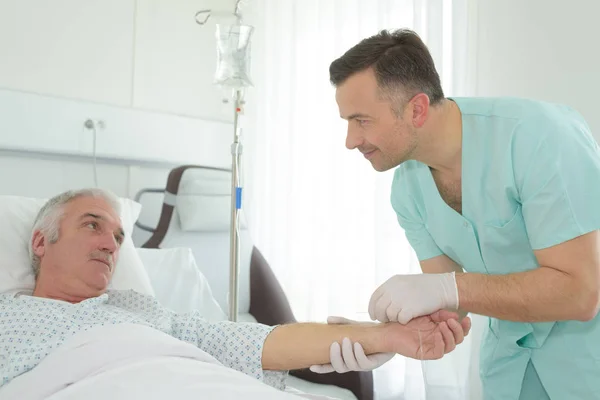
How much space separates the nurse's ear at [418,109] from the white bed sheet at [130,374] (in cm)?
71

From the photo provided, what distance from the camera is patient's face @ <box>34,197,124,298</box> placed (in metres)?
1.60

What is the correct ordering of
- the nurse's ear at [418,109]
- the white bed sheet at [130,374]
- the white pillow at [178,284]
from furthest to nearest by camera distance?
1. the white pillow at [178,284]
2. the nurse's ear at [418,109]
3. the white bed sheet at [130,374]

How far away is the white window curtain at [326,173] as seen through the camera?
233 cm

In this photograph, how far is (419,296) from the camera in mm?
1288

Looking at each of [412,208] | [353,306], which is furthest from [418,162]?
[353,306]

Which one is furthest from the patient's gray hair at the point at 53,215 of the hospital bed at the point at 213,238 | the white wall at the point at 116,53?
the white wall at the point at 116,53

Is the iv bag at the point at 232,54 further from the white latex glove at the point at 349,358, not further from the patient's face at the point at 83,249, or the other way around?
the white latex glove at the point at 349,358

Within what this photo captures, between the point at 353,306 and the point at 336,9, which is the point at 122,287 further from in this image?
the point at 336,9

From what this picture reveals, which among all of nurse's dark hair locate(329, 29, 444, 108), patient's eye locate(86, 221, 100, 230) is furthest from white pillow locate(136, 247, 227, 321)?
nurse's dark hair locate(329, 29, 444, 108)

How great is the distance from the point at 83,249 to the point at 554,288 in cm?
116

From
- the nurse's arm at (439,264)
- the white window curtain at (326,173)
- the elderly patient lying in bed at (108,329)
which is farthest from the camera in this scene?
the white window curtain at (326,173)

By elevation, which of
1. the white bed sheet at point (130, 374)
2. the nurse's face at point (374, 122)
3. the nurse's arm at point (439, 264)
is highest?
the nurse's face at point (374, 122)

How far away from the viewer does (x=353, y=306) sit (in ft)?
8.79

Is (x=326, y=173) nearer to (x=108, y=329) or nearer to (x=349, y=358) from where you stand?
(x=349, y=358)
